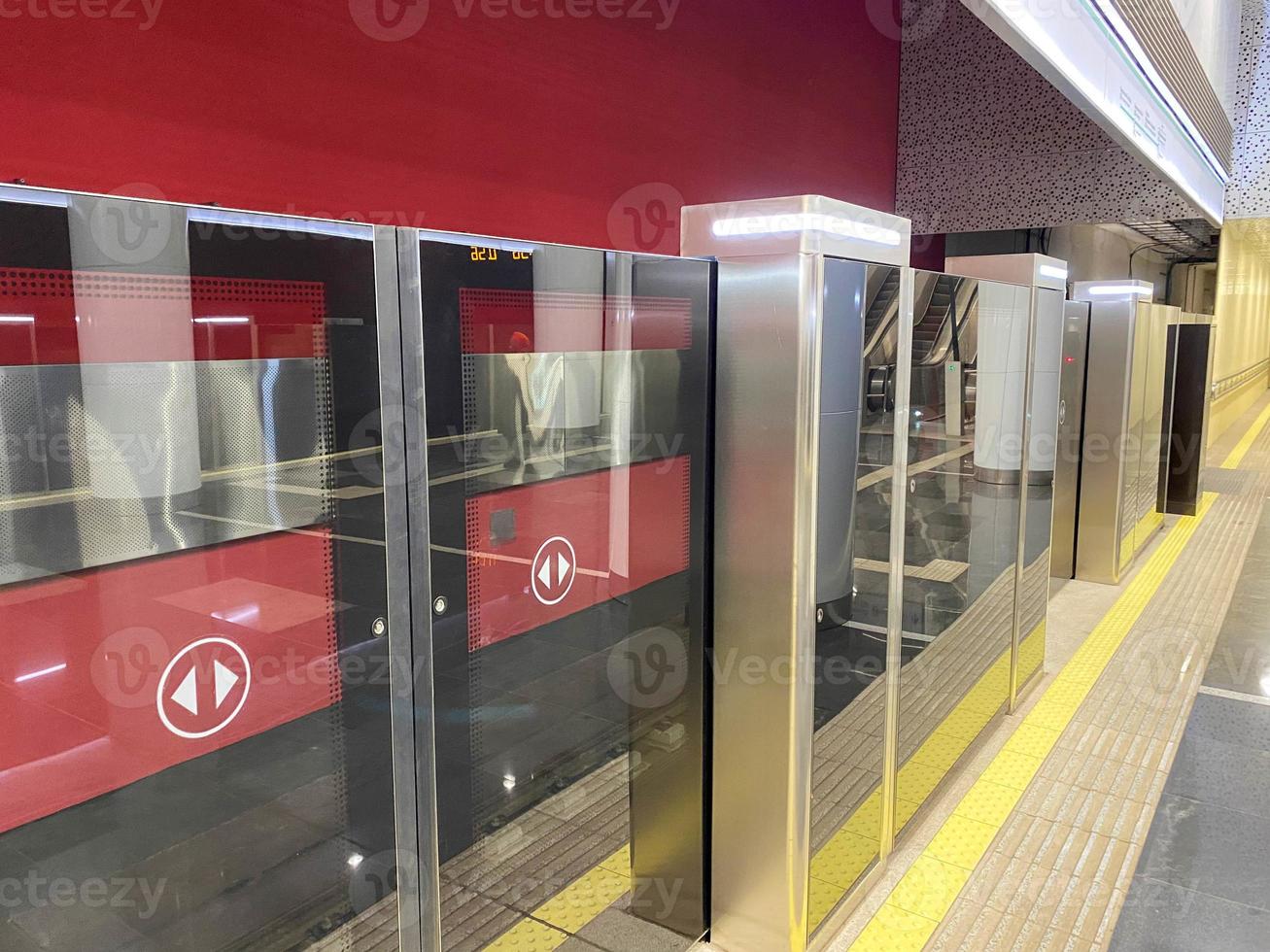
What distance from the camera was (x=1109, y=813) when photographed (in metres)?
3.09

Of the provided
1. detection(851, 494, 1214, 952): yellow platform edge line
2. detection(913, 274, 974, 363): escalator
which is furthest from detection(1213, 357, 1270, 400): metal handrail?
detection(913, 274, 974, 363): escalator

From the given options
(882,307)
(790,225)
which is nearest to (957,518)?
(882,307)

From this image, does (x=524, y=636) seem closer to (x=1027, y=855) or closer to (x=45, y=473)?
(x=45, y=473)

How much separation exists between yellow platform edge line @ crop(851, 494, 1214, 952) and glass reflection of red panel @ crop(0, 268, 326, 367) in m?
2.12

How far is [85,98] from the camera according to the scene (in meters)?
2.27

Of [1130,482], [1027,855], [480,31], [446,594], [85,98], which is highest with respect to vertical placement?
[480,31]

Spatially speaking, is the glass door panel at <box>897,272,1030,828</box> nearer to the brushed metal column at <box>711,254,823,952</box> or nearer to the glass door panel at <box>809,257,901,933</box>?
the glass door panel at <box>809,257,901,933</box>

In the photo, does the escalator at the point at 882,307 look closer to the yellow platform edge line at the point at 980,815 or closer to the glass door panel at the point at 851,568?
the glass door panel at the point at 851,568

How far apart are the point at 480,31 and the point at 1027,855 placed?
11.1ft

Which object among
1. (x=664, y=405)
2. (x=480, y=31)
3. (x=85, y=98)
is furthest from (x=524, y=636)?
(x=480, y=31)

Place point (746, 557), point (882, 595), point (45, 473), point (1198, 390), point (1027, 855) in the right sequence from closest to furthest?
point (45, 473)
point (746, 557)
point (882, 595)
point (1027, 855)
point (1198, 390)

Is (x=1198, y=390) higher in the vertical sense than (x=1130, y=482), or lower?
higher

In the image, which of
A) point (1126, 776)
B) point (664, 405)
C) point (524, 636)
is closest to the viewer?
point (524, 636)

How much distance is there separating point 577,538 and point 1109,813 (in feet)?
7.75
